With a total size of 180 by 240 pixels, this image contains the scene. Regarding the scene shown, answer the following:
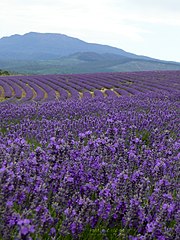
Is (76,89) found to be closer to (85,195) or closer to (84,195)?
(85,195)

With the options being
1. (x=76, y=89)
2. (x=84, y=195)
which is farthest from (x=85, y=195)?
(x=76, y=89)

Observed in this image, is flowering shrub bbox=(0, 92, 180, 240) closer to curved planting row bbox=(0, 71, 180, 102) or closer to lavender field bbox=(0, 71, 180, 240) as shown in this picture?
lavender field bbox=(0, 71, 180, 240)

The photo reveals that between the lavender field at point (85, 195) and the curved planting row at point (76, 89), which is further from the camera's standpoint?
the curved planting row at point (76, 89)

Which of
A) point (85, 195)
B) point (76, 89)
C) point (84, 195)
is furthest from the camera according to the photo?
point (76, 89)

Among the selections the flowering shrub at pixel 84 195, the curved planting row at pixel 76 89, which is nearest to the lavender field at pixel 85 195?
the flowering shrub at pixel 84 195

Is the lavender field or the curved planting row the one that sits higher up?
the lavender field

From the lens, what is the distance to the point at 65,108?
31.7ft

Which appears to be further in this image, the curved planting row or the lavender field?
the curved planting row

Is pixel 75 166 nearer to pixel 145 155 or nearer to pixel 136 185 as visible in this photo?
pixel 136 185

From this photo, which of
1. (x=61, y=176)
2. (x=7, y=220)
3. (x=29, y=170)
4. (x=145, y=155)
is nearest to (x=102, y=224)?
(x=61, y=176)

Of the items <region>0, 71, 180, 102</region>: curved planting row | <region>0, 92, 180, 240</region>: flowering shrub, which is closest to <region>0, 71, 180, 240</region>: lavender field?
<region>0, 92, 180, 240</region>: flowering shrub

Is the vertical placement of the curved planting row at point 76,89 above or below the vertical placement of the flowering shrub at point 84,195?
below

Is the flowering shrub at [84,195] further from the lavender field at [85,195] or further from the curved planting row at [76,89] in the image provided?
the curved planting row at [76,89]

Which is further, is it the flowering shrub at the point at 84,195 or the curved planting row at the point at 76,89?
the curved planting row at the point at 76,89
